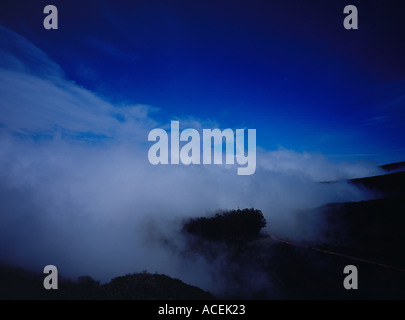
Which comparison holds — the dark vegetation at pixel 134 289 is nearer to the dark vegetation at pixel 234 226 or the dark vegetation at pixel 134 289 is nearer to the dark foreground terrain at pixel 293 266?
the dark foreground terrain at pixel 293 266

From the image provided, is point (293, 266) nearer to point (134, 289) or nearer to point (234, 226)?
point (134, 289)

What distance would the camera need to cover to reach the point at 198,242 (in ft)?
152

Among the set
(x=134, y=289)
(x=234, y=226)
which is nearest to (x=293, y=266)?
(x=134, y=289)

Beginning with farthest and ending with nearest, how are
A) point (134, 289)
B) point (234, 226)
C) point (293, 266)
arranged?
point (234, 226)
point (293, 266)
point (134, 289)

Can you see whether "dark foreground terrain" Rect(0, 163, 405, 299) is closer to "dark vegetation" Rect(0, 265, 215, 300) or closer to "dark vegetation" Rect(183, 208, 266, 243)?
"dark vegetation" Rect(0, 265, 215, 300)

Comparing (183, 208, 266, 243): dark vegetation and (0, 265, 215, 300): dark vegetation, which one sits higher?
(0, 265, 215, 300): dark vegetation

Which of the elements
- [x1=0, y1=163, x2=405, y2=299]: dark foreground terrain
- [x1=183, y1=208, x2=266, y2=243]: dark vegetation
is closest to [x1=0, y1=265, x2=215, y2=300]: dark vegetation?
[x1=0, y1=163, x2=405, y2=299]: dark foreground terrain

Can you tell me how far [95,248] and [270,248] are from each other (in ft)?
267

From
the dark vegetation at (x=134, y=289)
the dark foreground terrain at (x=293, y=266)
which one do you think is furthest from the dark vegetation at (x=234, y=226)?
the dark vegetation at (x=134, y=289)

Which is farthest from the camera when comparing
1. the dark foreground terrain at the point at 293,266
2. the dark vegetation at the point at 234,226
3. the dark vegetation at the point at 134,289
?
the dark vegetation at the point at 234,226

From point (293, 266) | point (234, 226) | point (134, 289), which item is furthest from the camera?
point (234, 226)

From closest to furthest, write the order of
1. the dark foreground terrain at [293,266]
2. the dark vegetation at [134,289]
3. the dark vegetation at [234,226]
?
the dark vegetation at [134,289]
the dark foreground terrain at [293,266]
the dark vegetation at [234,226]
